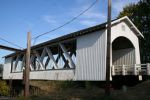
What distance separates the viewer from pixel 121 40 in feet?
98.6

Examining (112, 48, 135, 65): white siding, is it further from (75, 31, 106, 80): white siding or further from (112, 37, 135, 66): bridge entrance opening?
(75, 31, 106, 80): white siding

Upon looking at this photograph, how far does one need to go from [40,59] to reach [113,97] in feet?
66.7

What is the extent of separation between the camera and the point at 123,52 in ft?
98.1

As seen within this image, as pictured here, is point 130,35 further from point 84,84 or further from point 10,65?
point 10,65

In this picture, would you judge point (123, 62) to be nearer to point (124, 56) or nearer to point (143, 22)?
point (124, 56)

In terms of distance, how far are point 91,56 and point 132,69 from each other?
4403 mm

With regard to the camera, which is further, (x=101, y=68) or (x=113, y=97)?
(x=101, y=68)

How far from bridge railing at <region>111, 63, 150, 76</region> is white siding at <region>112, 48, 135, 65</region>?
3.60 m

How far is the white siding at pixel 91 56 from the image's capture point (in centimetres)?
2478

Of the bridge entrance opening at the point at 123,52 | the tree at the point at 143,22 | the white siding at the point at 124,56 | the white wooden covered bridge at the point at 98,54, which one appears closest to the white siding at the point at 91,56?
the white wooden covered bridge at the point at 98,54

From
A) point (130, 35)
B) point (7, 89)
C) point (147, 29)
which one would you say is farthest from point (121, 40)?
point (7, 89)

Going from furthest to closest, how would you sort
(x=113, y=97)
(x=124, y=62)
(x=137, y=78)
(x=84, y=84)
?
(x=124, y=62)
(x=84, y=84)
(x=137, y=78)
(x=113, y=97)

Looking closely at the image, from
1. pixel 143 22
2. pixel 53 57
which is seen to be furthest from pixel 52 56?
pixel 143 22

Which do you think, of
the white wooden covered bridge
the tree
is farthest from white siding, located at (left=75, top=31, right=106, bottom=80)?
the tree
